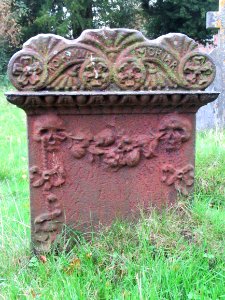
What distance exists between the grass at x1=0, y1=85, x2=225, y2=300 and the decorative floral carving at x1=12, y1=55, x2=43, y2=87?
0.97 m

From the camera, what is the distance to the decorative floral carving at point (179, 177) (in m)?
2.94

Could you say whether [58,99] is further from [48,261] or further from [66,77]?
[48,261]

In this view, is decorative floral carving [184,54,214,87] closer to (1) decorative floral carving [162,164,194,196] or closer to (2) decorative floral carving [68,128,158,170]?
(2) decorative floral carving [68,128,158,170]

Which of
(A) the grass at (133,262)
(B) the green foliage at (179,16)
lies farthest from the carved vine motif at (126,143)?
(B) the green foliage at (179,16)

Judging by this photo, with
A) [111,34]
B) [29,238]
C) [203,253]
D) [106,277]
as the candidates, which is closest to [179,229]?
[203,253]

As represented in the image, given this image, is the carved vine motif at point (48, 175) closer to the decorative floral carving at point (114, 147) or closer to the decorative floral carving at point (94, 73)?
the decorative floral carving at point (114, 147)

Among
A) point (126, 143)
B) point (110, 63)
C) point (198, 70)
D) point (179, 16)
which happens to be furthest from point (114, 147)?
point (179, 16)

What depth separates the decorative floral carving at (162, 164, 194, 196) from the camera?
294 cm

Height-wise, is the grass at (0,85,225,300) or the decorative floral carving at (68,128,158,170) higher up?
the decorative floral carving at (68,128,158,170)

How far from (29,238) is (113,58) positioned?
1.26 m

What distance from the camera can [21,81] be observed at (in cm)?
266

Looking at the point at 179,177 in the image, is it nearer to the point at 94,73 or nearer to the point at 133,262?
the point at 133,262

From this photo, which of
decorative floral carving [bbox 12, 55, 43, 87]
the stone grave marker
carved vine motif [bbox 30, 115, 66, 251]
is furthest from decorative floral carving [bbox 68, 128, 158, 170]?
the stone grave marker

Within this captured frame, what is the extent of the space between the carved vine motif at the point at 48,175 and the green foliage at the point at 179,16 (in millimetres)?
22107
